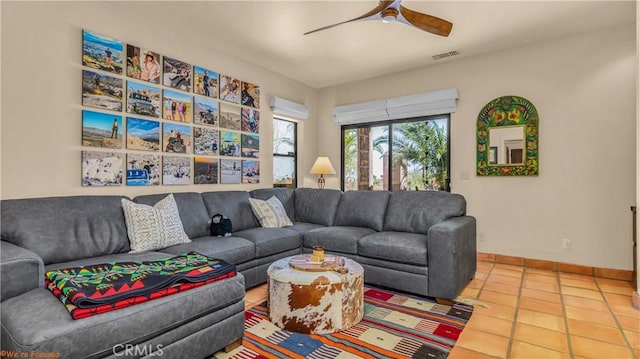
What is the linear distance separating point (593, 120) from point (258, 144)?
3.86m

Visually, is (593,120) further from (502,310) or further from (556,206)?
(502,310)

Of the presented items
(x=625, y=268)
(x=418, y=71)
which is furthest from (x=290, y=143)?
(x=625, y=268)

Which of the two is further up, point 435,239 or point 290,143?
point 290,143

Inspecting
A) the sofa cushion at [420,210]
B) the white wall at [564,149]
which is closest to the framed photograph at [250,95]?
the sofa cushion at [420,210]

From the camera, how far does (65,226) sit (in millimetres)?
A: 2258

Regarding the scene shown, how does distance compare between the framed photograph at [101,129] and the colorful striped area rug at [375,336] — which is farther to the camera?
the framed photograph at [101,129]

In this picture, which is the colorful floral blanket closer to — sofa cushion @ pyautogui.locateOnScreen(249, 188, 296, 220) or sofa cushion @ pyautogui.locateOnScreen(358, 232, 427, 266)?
sofa cushion @ pyautogui.locateOnScreen(358, 232, 427, 266)

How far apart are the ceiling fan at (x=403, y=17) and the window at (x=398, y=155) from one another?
6.69 feet

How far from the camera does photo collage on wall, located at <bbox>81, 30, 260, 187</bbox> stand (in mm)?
2822

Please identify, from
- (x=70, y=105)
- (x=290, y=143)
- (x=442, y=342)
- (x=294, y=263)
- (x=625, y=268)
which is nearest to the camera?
(x=442, y=342)

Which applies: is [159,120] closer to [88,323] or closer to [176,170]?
[176,170]

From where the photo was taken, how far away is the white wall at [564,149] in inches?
131

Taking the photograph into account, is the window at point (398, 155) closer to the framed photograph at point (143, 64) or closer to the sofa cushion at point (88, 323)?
the framed photograph at point (143, 64)

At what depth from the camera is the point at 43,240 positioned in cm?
211
